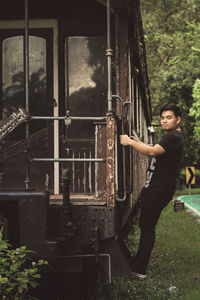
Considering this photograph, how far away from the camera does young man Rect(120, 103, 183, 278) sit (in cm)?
572

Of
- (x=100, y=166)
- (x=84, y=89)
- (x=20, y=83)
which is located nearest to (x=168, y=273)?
(x=84, y=89)

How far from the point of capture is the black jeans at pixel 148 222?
5.73m

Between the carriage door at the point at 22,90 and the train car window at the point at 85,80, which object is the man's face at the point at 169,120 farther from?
the carriage door at the point at 22,90

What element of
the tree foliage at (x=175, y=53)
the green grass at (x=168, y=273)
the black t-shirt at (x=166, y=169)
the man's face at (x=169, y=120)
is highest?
the tree foliage at (x=175, y=53)

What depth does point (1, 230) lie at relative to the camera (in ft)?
16.0

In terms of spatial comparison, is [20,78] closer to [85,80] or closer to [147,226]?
[85,80]

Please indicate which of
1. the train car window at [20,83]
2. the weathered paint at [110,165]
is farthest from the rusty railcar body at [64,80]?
the weathered paint at [110,165]

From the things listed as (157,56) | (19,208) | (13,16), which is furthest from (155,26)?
(19,208)

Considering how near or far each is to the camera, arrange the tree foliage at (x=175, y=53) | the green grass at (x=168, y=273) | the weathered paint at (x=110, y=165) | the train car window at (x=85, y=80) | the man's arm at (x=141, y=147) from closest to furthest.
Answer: the weathered paint at (x=110, y=165) < the man's arm at (x=141, y=147) < the green grass at (x=168, y=273) < the train car window at (x=85, y=80) < the tree foliage at (x=175, y=53)

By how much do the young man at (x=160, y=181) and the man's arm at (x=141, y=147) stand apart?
0.01 metres

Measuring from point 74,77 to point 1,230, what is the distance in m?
2.55

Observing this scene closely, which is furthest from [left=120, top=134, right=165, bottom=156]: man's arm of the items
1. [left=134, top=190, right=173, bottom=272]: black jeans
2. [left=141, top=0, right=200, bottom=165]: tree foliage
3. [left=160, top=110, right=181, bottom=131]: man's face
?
[left=141, top=0, right=200, bottom=165]: tree foliage

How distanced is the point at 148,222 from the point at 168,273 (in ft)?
7.08

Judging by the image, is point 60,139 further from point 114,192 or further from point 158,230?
point 158,230
